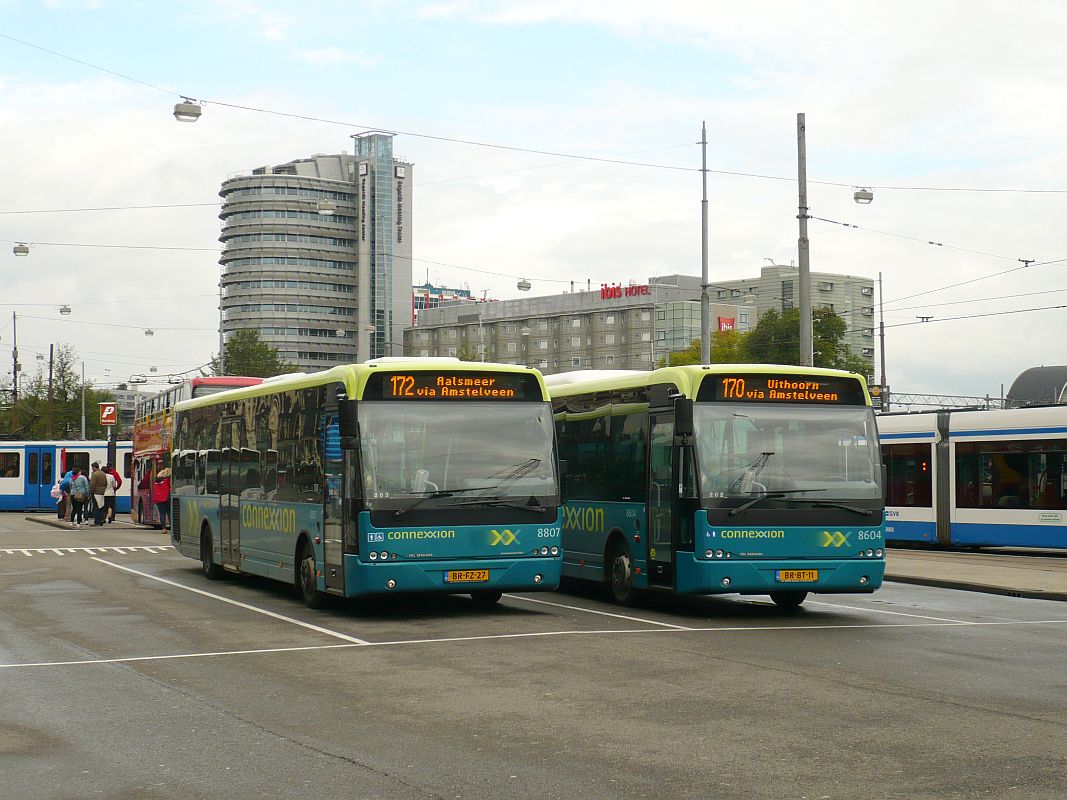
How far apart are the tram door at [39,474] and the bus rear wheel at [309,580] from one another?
4376cm

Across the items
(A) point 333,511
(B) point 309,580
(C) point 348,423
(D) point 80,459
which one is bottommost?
(B) point 309,580

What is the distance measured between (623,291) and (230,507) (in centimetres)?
13234

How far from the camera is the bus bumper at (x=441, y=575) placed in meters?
15.7

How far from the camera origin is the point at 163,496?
132 feet

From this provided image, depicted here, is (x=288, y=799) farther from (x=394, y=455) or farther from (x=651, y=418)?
(x=651, y=418)

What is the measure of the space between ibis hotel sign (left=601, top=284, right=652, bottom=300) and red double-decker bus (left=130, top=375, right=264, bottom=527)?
10778 centimetres

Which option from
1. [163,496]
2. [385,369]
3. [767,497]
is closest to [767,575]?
[767,497]

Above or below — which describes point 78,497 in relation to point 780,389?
below

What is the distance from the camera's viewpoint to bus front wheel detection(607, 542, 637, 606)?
701 inches

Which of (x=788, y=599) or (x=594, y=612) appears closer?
(x=594, y=612)

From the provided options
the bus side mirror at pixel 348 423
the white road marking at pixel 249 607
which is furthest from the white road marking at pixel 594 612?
the bus side mirror at pixel 348 423

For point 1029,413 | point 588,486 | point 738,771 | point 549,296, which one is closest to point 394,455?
point 588,486

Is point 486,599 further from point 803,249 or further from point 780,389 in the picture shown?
point 803,249

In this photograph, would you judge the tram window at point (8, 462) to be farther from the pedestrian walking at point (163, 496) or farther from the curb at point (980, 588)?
the curb at point (980, 588)
